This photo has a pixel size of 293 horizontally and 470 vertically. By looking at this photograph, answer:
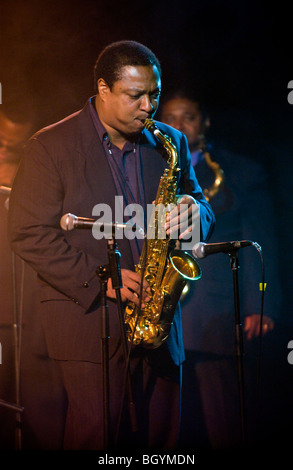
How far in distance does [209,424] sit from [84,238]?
81.1 inches

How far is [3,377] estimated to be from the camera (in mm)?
3357

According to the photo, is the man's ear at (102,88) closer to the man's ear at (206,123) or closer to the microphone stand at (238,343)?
the microphone stand at (238,343)

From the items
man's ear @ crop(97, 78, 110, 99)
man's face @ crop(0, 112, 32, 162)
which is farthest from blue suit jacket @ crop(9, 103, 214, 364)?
man's face @ crop(0, 112, 32, 162)

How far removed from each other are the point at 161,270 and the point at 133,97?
35.0 inches

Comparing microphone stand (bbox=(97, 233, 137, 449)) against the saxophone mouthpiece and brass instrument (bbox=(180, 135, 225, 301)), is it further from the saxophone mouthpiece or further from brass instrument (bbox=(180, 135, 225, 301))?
brass instrument (bbox=(180, 135, 225, 301))

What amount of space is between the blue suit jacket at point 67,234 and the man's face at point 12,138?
→ 45.5 inches

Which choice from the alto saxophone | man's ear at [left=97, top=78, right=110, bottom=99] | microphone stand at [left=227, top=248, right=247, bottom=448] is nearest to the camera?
microphone stand at [left=227, top=248, right=247, bottom=448]

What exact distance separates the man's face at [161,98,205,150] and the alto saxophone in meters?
1.30

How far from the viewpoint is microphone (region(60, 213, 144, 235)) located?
6.08 feet

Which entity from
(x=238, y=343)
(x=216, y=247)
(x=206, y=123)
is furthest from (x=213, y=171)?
(x=238, y=343)

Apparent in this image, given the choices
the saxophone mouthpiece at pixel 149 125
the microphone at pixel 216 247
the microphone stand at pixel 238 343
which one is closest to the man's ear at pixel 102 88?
the saxophone mouthpiece at pixel 149 125

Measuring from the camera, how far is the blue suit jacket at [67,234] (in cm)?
215

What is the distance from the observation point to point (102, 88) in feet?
8.03
